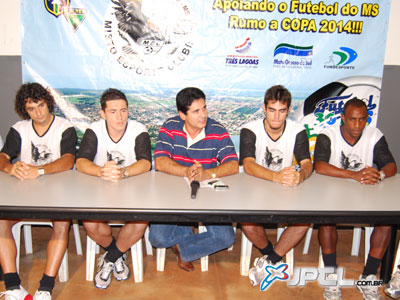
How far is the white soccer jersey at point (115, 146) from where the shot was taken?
2500mm

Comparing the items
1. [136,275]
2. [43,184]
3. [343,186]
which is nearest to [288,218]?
[343,186]

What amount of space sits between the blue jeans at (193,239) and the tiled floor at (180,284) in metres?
0.20

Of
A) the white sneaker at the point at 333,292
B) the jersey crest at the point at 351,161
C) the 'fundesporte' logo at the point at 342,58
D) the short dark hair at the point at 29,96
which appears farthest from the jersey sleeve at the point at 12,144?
the 'fundesporte' logo at the point at 342,58

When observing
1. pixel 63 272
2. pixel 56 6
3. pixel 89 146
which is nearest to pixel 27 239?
pixel 63 272

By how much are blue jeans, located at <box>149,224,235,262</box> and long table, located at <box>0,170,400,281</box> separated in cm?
37

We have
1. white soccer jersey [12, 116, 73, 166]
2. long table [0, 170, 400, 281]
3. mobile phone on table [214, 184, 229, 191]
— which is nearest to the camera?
long table [0, 170, 400, 281]

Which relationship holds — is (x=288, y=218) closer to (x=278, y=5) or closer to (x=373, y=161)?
(x=373, y=161)

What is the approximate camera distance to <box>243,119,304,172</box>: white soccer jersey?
2600 mm

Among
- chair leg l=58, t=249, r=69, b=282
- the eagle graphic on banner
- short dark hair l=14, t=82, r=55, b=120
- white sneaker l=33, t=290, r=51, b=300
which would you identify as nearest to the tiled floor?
chair leg l=58, t=249, r=69, b=282

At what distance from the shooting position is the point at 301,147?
2.53m

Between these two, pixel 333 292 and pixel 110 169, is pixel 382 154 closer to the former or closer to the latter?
pixel 333 292

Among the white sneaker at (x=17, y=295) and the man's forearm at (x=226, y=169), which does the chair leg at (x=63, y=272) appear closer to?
the white sneaker at (x=17, y=295)

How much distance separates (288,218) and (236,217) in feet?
0.85

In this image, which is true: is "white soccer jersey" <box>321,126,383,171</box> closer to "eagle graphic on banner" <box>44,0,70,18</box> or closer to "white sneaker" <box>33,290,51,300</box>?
"white sneaker" <box>33,290,51,300</box>
